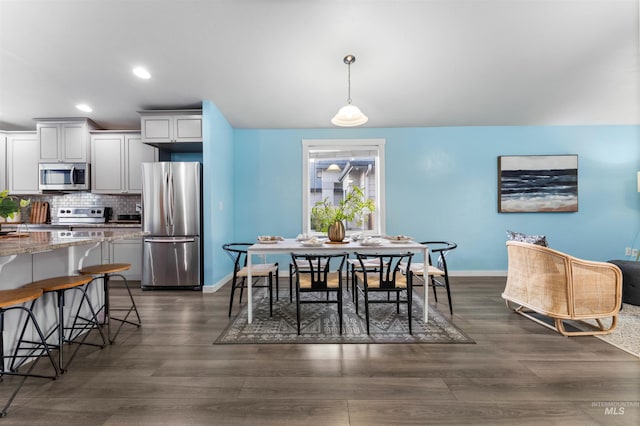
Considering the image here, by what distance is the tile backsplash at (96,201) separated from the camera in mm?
4637

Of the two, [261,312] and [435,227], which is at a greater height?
[435,227]

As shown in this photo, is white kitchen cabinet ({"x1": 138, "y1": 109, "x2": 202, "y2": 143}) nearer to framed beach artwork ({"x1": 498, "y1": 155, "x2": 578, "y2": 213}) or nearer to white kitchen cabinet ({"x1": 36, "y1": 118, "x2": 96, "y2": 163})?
white kitchen cabinet ({"x1": 36, "y1": 118, "x2": 96, "y2": 163})

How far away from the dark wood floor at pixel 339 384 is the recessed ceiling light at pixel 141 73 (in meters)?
2.86

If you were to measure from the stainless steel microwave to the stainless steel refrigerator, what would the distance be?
4.57 ft

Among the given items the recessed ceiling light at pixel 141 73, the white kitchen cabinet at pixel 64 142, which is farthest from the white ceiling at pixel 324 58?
the white kitchen cabinet at pixel 64 142

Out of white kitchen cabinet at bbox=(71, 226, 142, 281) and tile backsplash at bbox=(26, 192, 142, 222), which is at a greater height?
tile backsplash at bbox=(26, 192, 142, 222)

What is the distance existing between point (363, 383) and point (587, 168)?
17.8ft

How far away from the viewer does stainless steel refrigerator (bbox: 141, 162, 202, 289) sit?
3.77 m

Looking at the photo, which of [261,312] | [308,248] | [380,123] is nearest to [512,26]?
[380,123]

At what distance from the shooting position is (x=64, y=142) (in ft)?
14.0

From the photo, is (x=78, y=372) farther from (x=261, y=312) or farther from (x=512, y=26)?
(x=512, y=26)

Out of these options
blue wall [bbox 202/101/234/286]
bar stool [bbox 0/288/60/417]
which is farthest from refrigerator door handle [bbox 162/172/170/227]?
bar stool [bbox 0/288/60/417]

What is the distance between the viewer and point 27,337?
1.97 metres

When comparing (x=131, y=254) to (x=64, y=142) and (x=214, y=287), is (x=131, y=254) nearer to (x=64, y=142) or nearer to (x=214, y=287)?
(x=214, y=287)
